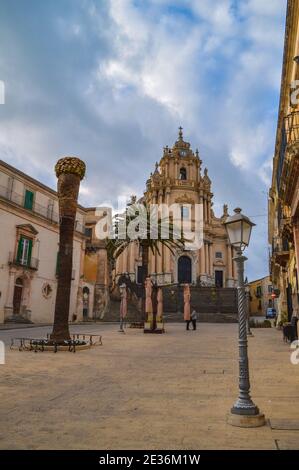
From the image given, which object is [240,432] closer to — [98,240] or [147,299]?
[147,299]

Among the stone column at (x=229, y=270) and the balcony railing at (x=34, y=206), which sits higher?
the balcony railing at (x=34, y=206)

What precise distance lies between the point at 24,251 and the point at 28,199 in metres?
4.21

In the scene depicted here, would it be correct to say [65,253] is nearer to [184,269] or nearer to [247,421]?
[247,421]

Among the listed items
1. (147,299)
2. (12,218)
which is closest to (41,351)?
(147,299)

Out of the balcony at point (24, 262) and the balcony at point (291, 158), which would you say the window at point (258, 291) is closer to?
the balcony at point (24, 262)

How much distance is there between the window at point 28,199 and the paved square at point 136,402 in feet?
68.5

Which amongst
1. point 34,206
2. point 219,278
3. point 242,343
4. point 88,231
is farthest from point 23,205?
point 219,278

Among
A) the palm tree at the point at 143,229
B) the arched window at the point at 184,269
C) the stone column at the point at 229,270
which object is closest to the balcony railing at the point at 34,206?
the palm tree at the point at 143,229

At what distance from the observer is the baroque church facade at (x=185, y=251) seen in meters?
47.8

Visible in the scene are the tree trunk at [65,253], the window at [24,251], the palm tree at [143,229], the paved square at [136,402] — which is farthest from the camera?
the window at [24,251]

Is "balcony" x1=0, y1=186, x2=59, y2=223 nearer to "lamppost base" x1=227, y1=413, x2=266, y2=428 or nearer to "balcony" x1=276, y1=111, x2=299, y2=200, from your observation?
"balcony" x1=276, y1=111, x2=299, y2=200

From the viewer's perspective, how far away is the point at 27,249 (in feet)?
94.8

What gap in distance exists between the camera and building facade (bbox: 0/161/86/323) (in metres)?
26.6
